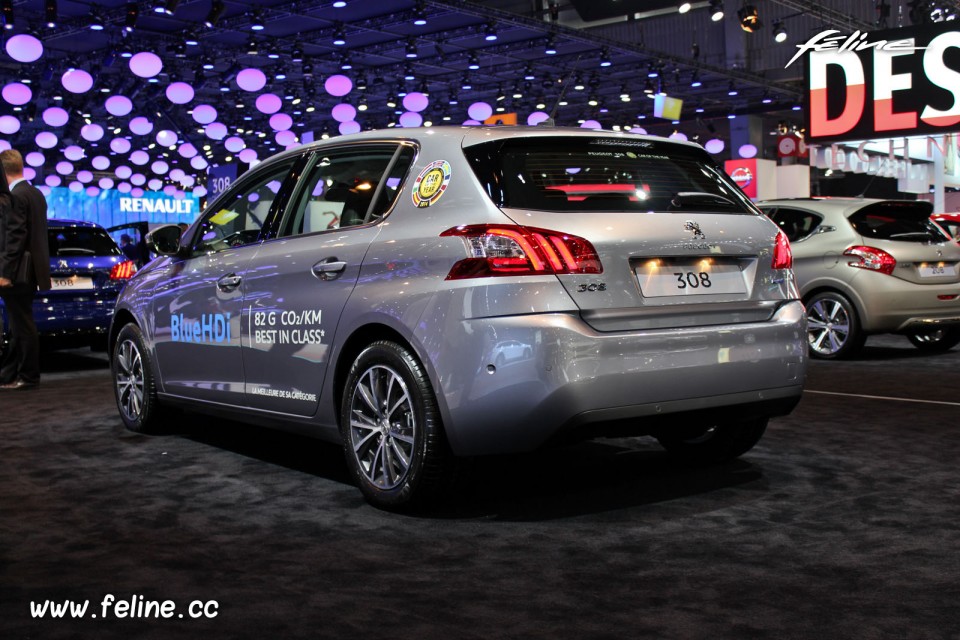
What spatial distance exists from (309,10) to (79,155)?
9.85 metres

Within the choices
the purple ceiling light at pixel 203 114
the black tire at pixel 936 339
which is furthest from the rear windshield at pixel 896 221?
the purple ceiling light at pixel 203 114

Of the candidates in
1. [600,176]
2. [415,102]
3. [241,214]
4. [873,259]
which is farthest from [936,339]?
[415,102]

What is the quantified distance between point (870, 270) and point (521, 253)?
6.71m

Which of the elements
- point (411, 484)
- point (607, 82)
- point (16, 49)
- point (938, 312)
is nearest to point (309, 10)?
point (16, 49)

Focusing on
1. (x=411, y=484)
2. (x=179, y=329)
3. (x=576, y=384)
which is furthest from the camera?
(x=179, y=329)

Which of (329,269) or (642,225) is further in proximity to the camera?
(329,269)

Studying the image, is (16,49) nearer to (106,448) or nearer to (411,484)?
(106,448)

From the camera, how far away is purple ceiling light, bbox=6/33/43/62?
14.4 metres

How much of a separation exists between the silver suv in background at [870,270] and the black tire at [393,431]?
20.8ft

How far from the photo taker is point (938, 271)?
9.70 metres

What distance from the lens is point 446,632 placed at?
287 centimetres

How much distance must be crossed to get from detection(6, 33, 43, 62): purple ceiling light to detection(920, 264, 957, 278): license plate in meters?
11.6

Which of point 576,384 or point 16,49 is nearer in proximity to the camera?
point 576,384

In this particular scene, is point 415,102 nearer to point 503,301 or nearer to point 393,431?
point 393,431
